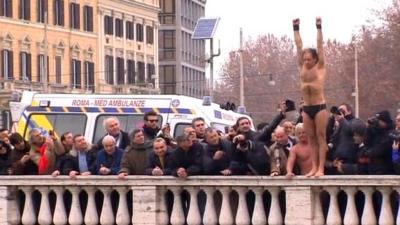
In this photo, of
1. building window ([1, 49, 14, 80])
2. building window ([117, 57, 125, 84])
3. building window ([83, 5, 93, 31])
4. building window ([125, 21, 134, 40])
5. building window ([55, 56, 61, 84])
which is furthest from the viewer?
building window ([125, 21, 134, 40])

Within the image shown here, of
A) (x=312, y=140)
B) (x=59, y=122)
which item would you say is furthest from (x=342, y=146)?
(x=59, y=122)

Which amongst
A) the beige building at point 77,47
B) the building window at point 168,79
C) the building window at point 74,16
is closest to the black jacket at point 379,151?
the beige building at point 77,47

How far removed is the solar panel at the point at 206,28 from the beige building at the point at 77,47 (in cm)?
2777

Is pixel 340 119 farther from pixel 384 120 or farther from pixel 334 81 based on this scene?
pixel 334 81

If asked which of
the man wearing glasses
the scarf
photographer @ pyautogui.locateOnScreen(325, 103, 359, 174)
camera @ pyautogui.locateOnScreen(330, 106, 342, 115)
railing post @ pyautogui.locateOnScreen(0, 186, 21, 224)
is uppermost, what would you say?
camera @ pyautogui.locateOnScreen(330, 106, 342, 115)

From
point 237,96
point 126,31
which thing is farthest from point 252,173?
point 237,96

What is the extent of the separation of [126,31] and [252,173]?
84.1 m

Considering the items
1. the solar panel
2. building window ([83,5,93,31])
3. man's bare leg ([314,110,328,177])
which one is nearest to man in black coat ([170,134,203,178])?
man's bare leg ([314,110,328,177])

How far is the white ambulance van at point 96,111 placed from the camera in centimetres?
3244

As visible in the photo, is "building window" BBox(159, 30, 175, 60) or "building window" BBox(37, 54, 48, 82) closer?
"building window" BBox(37, 54, 48, 82)

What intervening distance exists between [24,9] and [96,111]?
5726 cm

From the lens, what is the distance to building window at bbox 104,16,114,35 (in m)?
101

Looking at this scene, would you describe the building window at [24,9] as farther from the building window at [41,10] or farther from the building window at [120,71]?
the building window at [120,71]

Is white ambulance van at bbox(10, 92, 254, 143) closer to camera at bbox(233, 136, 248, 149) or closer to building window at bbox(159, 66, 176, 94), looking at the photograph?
camera at bbox(233, 136, 248, 149)
